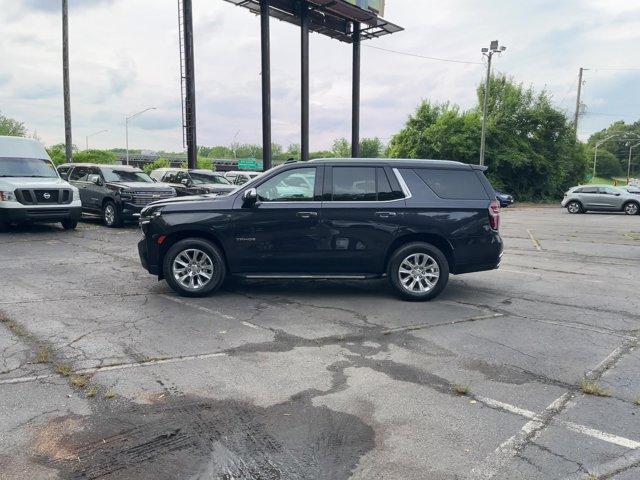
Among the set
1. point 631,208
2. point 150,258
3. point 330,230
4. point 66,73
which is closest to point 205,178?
point 66,73

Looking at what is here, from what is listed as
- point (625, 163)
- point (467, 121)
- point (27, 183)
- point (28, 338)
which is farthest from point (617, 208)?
point (625, 163)

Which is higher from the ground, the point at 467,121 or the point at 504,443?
the point at 467,121

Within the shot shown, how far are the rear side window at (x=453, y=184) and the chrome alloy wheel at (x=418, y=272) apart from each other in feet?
3.02

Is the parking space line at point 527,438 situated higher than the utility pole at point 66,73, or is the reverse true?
the utility pole at point 66,73

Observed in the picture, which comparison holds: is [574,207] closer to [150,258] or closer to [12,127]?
[150,258]

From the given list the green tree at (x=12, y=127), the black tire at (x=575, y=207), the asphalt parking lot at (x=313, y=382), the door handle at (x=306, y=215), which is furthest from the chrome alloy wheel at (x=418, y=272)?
the green tree at (x=12, y=127)

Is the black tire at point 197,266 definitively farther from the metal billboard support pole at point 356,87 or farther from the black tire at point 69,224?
the metal billboard support pole at point 356,87

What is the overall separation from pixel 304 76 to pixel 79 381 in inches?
1084

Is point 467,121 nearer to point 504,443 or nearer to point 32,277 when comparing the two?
point 32,277

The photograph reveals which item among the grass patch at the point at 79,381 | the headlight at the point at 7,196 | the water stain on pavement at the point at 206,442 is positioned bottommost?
the water stain on pavement at the point at 206,442

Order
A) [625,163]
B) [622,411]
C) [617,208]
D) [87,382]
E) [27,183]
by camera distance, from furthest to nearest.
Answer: [625,163] < [617,208] < [27,183] < [87,382] < [622,411]

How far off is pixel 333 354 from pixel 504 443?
196 centimetres

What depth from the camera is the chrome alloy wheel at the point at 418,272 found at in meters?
7.19

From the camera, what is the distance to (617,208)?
29.5 m
